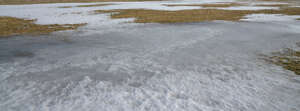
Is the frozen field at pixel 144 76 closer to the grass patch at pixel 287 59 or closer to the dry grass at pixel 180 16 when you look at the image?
the grass patch at pixel 287 59

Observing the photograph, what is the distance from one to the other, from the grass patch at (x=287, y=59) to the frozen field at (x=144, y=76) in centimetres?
59

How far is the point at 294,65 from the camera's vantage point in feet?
30.2

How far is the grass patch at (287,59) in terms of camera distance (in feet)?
29.4

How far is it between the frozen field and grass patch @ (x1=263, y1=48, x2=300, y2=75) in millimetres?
594

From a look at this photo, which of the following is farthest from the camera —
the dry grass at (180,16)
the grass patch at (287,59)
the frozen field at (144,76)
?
the dry grass at (180,16)

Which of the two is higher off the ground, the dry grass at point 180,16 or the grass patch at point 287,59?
the dry grass at point 180,16

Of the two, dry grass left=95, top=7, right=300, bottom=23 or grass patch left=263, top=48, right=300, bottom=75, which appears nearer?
grass patch left=263, top=48, right=300, bottom=75

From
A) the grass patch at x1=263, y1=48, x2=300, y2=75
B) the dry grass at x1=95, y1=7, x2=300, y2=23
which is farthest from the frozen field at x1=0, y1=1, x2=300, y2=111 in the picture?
the dry grass at x1=95, y1=7, x2=300, y2=23

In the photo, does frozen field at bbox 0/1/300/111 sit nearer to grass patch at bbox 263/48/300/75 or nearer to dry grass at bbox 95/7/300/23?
grass patch at bbox 263/48/300/75

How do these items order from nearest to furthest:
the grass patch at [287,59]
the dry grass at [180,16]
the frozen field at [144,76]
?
the frozen field at [144,76] → the grass patch at [287,59] → the dry grass at [180,16]

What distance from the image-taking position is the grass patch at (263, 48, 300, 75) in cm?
895

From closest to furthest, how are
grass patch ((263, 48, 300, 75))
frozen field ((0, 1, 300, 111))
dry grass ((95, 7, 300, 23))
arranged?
frozen field ((0, 1, 300, 111)) → grass patch ((263, 48, 300, 75)) → dry grass ((95, 7, 300, 23))

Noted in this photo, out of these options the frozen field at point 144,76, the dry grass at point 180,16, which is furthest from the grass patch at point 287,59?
the dry grass at point 180,16

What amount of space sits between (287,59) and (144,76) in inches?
296
